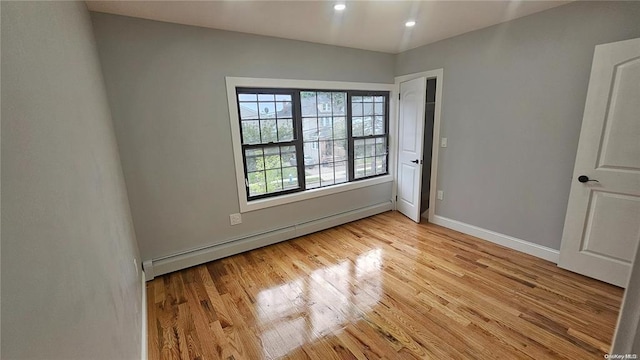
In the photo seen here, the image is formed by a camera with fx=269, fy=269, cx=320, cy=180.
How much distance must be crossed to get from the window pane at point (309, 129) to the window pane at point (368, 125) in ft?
2.75

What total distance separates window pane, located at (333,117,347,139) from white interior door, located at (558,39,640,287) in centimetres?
239

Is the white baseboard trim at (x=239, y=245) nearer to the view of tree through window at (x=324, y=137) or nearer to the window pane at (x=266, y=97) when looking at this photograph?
the view of tree through window at (x=324, y=137)

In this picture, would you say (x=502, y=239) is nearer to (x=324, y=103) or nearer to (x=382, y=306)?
(x=382, y=306)

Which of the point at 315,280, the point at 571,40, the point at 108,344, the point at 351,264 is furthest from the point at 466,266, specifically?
the point at 108,344

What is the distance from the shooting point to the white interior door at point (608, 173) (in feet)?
6.76

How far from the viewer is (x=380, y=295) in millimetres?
2252

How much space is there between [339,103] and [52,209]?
10.6 ft

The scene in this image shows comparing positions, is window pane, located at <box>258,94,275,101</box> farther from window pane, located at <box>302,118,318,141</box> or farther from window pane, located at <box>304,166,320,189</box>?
window pane, located at <box>304,166,320,189</box>

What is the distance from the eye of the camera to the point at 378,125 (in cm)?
404

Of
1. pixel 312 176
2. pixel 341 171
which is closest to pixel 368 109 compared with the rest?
pixel 341 171

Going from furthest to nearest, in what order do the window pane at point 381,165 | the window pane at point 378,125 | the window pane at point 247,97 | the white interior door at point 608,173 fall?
the window pane at point 381,165
the window pane at point 378,125
the window pane at point 247,97
the white interior door at point 608,173

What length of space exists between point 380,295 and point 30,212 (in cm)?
221

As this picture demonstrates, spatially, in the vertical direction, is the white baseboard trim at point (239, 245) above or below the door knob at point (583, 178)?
below

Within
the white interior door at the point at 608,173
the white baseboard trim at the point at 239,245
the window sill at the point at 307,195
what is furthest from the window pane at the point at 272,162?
the white interior door at the point at 608,173
